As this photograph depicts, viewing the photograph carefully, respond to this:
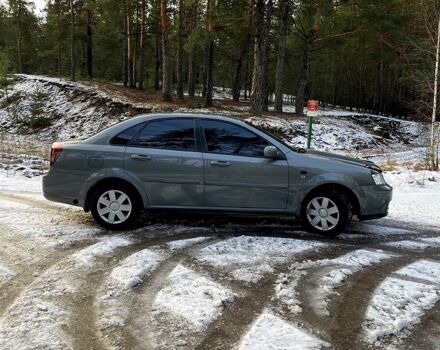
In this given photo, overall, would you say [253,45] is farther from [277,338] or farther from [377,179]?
[277,338]

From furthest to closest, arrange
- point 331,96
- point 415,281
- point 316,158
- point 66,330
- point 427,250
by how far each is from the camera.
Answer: point 331,96 → point 316,158 → point 427,250 → point 415,281 → point 66,330

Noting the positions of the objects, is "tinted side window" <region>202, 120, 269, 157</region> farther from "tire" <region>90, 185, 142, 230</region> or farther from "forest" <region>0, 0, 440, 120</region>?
"forest" <region>0, 0, 440, 120</region>

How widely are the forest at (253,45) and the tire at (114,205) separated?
11619 millimetres

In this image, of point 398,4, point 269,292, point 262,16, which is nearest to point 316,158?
point 269,292

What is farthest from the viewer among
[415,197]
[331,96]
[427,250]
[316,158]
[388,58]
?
[331,96]

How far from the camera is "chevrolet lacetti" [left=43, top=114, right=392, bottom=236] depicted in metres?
6.05

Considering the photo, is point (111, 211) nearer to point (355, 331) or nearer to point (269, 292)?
point (269, 292)

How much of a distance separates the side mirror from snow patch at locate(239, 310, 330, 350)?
9.23 ft

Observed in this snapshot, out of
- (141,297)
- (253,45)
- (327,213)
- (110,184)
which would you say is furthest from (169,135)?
(253,45)

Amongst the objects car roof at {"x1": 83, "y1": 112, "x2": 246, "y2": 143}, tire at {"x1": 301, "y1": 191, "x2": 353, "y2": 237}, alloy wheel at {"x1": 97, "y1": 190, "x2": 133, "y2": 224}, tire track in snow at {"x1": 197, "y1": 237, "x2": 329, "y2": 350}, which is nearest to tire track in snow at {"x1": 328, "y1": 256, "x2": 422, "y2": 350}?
tire track in snow at {"x1": 197, "y1": 237, "x2": 329, "y2": 350}

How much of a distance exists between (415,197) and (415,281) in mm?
5114

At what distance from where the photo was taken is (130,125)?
20.5ft

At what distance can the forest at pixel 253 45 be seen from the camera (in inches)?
848

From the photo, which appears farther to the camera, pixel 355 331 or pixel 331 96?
pixel 331 96
